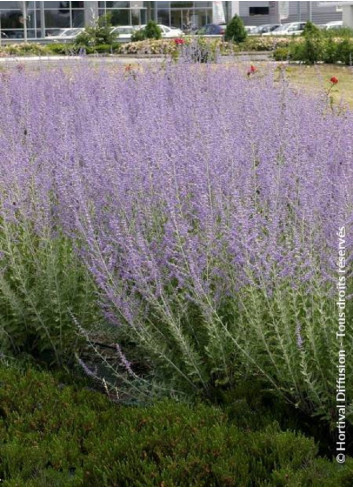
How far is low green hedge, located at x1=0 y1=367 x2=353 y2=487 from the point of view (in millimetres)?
2930

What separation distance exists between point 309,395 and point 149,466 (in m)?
0.88

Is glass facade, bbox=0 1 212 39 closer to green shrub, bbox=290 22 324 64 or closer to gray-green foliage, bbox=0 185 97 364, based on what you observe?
green shrub, bbox=290 22 324 64

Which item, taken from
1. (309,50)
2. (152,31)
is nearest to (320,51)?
(309,50)

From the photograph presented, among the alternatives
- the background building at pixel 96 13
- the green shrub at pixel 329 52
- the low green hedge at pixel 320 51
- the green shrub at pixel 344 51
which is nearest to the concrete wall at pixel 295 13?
the background building at pixel 96 13

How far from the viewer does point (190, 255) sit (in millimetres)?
3637

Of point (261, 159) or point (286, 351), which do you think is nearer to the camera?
point (286, 351)

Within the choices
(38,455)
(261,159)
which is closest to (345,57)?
(261,159)

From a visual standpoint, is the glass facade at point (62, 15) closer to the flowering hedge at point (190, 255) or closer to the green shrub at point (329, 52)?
the green shrub at point (329, 52)

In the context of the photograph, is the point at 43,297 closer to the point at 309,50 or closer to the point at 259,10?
the point at 309,50

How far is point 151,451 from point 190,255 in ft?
3.12

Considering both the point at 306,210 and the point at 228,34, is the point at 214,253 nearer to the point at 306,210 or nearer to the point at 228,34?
the point at 306,210

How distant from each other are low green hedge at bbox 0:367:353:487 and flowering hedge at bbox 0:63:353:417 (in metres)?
0.32

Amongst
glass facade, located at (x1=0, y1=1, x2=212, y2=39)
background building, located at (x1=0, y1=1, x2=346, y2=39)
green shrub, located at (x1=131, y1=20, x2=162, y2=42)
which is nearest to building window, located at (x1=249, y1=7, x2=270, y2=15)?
background building, located at (x1=0, y1=1, x2=346, y2=39)

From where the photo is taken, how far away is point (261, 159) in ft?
16.7
